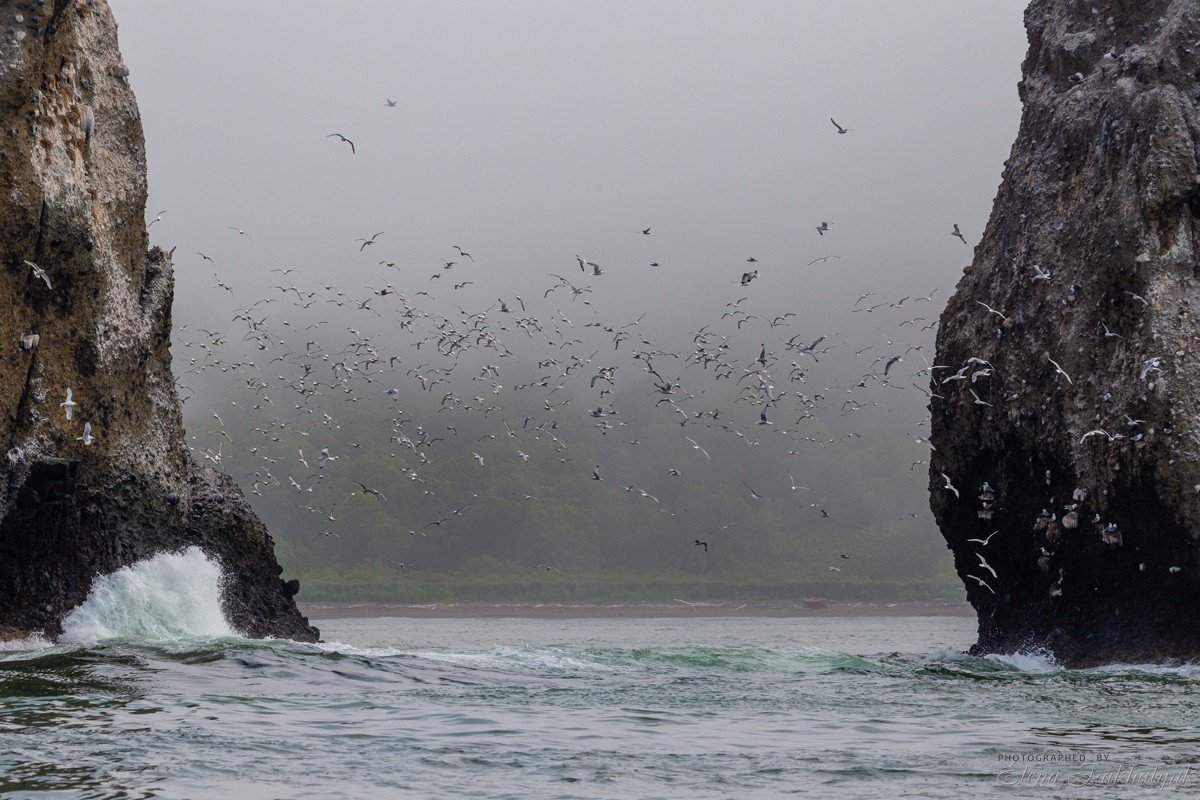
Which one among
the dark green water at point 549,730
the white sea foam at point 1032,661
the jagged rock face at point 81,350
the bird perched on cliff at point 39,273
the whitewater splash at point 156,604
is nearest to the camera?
the dark green water at point 549,730

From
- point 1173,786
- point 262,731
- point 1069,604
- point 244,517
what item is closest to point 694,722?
point 262,731

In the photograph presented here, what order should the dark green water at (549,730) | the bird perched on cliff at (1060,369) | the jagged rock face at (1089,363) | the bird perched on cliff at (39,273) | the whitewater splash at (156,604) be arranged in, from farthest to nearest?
1. the bird perched on cliff at (1060,369)
2. the whitewater splash at (156,604)
3. the jagged rock face at (1089,363)
4. the bird perched on cliff at (39,273)
5. the dark green water at (549,730)

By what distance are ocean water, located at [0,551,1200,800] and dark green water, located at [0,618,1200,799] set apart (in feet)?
0.16

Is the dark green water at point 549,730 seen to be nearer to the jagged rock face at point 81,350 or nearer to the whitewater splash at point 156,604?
the whitewater splash at point 156,604

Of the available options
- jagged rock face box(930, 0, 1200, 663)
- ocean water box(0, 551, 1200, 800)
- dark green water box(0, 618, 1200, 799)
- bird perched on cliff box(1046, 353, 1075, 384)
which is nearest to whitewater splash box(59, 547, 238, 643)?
ocean water box(0, 551, 1200, 800)

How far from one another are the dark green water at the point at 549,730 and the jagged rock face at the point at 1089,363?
241 cm

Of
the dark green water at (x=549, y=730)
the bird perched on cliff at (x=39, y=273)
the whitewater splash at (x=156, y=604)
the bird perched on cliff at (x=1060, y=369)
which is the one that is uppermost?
the bird perched on cliff at (x=39, y=273)

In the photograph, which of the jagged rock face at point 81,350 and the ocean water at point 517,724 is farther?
the jagged rock face at point 81,350

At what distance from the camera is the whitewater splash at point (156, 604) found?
82.2 feet

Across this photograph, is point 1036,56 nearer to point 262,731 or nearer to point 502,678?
point 502,678

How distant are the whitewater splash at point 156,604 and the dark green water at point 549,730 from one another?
3.66ft

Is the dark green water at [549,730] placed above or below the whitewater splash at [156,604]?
below

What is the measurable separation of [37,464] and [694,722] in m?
13.5

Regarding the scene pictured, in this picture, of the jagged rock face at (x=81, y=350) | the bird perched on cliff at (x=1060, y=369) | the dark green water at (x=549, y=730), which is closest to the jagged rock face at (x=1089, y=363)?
the bird perched on cliff at (x=1060, y=369)
